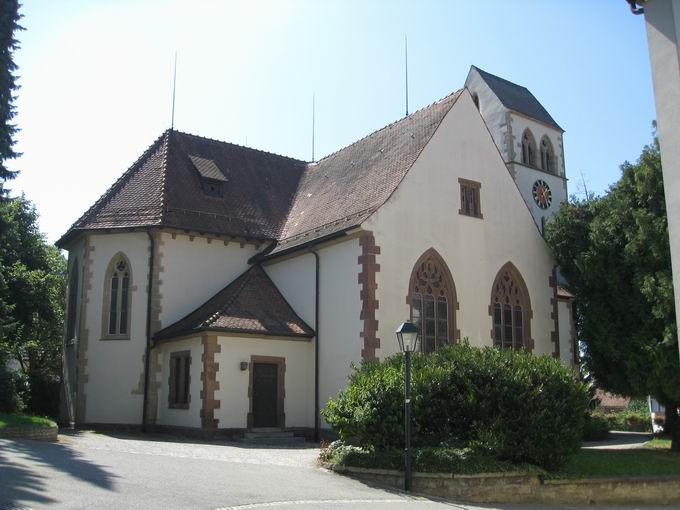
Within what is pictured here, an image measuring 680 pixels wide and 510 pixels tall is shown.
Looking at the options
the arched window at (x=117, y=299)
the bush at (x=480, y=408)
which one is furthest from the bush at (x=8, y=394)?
the bush at (x=480, y=408)

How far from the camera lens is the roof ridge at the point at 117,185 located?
26.4 m

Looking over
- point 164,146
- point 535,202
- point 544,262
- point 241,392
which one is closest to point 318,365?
point 241,392

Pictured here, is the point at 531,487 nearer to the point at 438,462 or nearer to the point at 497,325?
the point at 438,462

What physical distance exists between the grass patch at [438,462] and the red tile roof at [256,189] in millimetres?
8556

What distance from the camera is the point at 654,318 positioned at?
65.5 feet

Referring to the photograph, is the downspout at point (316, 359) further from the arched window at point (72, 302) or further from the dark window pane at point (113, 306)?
the arched window at point (72, 302)

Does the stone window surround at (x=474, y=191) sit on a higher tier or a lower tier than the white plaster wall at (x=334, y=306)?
higher

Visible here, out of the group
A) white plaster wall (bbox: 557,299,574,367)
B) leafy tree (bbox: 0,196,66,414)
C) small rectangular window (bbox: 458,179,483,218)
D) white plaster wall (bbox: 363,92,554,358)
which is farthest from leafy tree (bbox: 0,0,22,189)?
white plaster wall (bbox: 557,299,574,367)

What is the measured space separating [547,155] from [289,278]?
25425 mm

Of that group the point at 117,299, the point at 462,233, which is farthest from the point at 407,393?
the point at 117,299

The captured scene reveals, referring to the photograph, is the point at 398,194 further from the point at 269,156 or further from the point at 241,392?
the point at 269,156

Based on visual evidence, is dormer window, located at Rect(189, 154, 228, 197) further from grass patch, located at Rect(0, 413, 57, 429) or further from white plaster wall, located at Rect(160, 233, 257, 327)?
grass patch, located at Rect(0, 413, 57, 429)

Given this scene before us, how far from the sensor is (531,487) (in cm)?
1460

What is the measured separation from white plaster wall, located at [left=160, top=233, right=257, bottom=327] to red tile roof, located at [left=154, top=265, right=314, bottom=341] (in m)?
0.33
